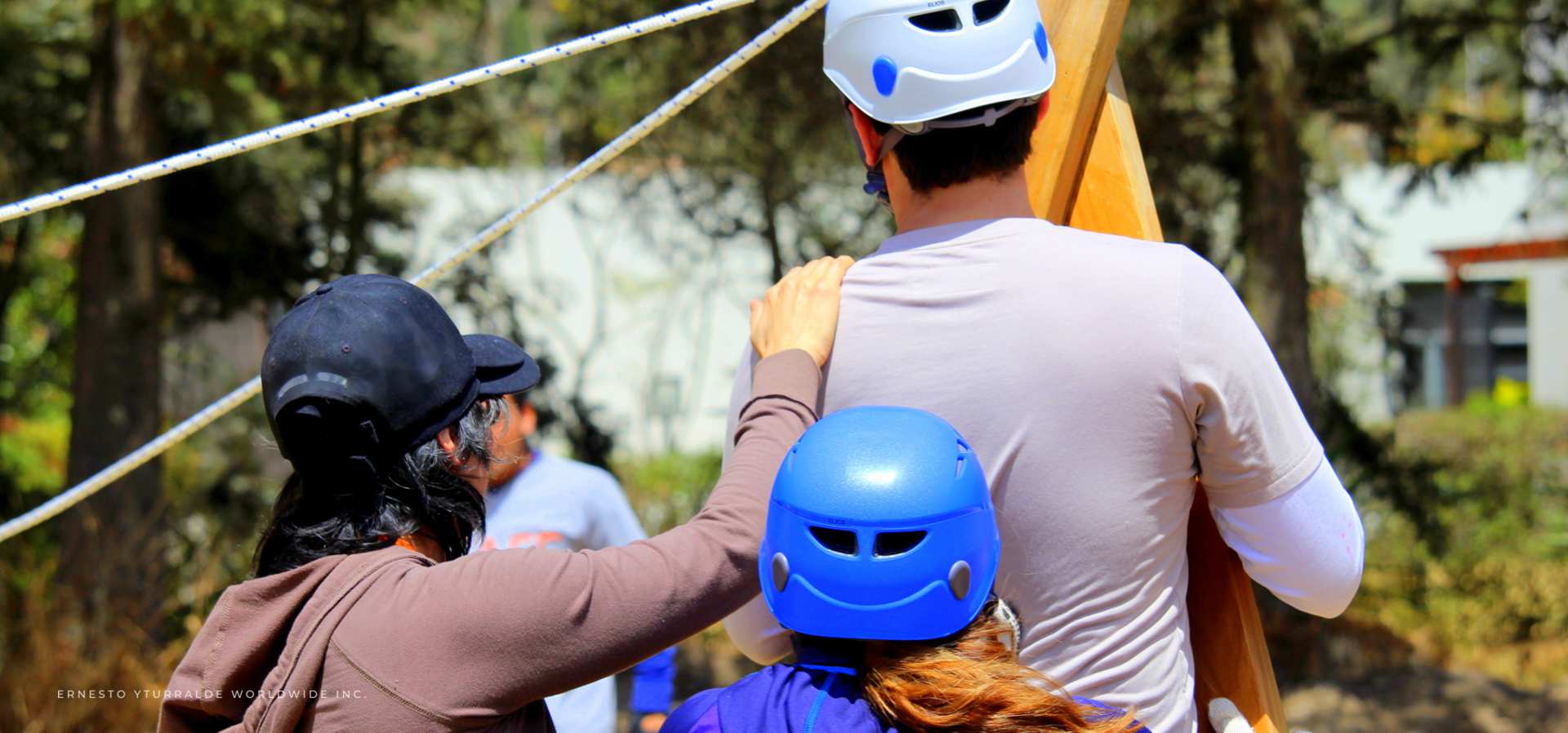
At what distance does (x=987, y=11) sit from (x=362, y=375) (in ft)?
2.99

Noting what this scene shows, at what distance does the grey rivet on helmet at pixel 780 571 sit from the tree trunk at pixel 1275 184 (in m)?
6.39

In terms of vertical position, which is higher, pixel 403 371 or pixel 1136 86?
pixel 403 371

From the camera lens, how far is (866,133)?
185 centimetres

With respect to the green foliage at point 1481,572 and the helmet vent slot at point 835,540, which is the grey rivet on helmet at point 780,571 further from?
the green foliage at point 1481,572

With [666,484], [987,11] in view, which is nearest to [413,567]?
[987,11]

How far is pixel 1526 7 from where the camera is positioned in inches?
277

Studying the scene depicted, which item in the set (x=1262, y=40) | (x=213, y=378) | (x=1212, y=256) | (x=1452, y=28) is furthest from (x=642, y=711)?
(x=213, y=378)

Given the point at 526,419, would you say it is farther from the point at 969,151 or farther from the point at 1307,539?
the point at 1307,539

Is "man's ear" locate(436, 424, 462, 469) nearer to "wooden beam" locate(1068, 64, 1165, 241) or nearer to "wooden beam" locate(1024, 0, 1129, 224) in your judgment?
"wooden beam" locate(1024, 0, 1129, 224)

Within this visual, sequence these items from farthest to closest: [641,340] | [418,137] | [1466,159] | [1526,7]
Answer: [641,340] → [418,137] → [1466,159] → [1526,7]

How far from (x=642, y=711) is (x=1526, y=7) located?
5.91 metres

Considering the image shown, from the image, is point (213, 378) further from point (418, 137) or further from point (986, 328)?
point (986, 328)

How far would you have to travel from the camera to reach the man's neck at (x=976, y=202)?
5.74 feet

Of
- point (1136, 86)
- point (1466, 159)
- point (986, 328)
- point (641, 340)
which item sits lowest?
point (641, 340)
